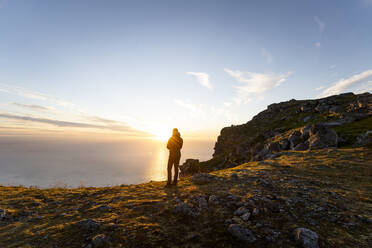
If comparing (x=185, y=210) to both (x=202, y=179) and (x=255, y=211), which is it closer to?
(x=255, y=211)

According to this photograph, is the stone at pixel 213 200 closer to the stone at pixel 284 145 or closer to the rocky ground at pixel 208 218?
the rocky ground at pixel 208 218

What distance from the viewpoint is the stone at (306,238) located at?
4590mm

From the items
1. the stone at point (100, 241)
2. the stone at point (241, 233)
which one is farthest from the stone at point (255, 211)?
the stone at point (100, 241)

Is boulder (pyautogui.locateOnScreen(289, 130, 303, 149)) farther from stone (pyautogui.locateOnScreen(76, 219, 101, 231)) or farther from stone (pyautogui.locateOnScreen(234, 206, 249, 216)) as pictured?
stone (pyautogui.locateOnScreen(76, 219, 101, 231))

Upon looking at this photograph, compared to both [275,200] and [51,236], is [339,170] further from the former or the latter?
[51,236]

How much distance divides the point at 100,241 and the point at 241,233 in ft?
13.9

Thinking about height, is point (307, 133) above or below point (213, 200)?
above

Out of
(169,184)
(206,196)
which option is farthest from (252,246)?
(169,184)

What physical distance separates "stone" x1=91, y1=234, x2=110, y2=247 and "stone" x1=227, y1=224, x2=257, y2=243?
3.78m

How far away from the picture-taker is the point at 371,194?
902 centimetres

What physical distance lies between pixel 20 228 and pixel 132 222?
4.42 metres

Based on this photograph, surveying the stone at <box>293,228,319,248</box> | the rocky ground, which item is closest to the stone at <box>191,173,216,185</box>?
the rocky ground

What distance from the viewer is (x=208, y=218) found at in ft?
20.1

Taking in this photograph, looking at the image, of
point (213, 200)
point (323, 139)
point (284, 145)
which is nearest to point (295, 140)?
point (284, 145)
